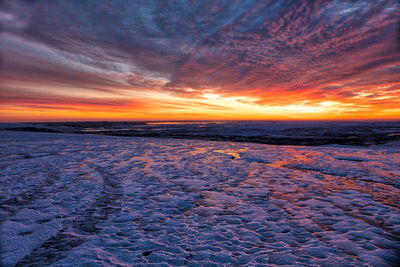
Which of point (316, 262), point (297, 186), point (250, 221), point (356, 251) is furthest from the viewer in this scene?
point (297, 186)

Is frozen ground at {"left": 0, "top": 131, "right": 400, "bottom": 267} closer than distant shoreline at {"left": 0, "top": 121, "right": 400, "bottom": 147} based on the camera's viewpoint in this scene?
Yes

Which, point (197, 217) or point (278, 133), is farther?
point (278, 133)

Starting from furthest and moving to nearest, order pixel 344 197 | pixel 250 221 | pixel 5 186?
pixel 5 186 < pixel 344 197 < pixel 250 221

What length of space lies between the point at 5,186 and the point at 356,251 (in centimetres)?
768

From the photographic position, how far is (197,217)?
384cm

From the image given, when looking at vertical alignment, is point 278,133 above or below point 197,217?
above

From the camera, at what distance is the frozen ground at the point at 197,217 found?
2.72 metres

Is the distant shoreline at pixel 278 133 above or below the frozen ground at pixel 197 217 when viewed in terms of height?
above

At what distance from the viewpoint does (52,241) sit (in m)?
2.93

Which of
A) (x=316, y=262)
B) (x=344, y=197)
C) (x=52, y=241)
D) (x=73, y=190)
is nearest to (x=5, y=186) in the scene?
(x=73, y=190)

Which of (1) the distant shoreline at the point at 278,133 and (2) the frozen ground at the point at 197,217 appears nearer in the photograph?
(2) the frozen ground at the point at 197,217

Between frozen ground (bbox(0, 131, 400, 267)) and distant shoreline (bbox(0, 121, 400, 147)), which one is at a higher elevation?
distant shoreline (bbox(0, 121, 400, 147))

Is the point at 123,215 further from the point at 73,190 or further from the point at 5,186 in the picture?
the point at 5,186

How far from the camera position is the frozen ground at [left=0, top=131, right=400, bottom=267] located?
272 centimetres
